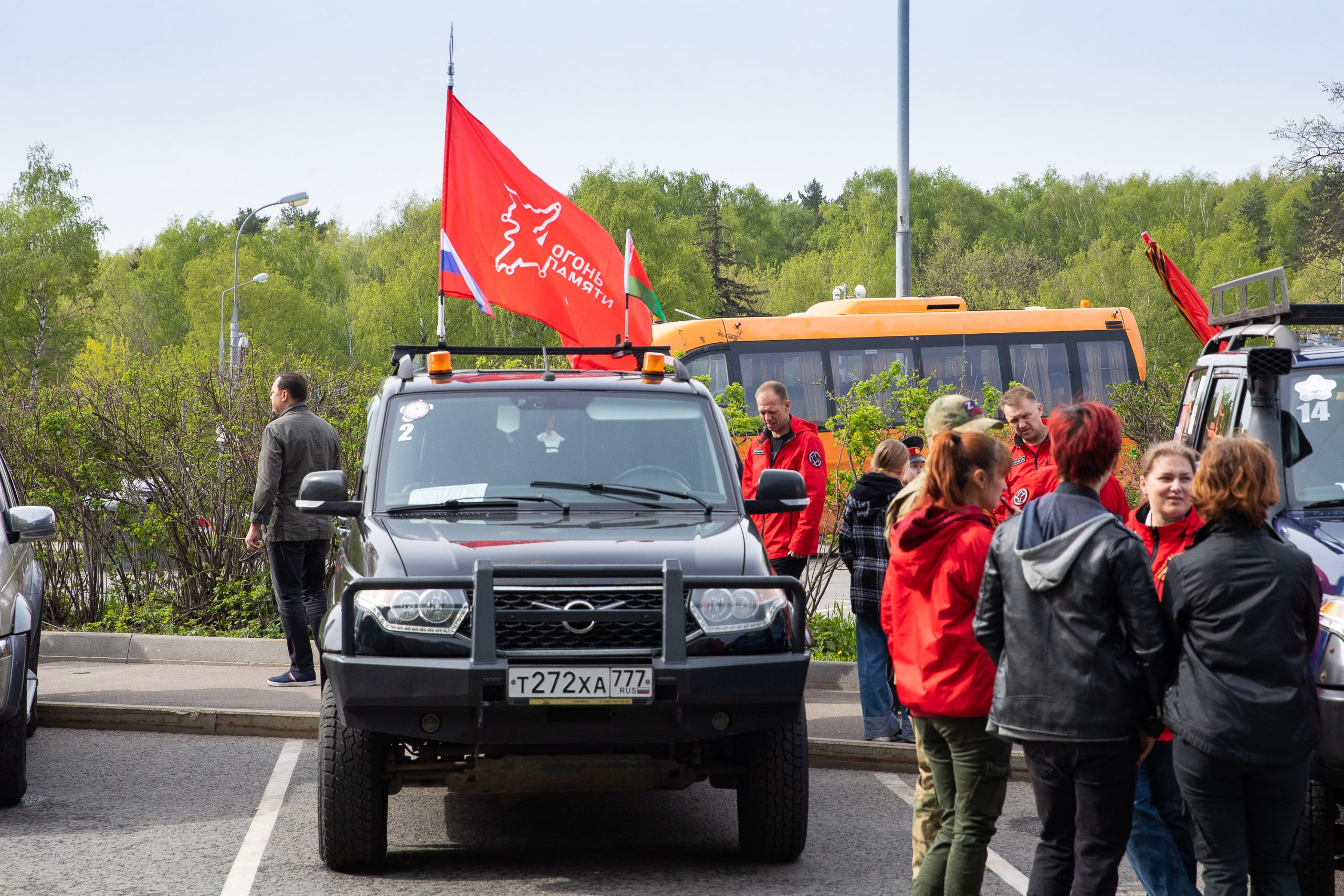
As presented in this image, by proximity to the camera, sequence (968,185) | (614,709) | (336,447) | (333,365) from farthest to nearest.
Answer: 1. (968,185)
2. (333,365)
3. (336,447)
4. (614,709)

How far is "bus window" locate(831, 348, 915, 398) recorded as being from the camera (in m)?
21.0

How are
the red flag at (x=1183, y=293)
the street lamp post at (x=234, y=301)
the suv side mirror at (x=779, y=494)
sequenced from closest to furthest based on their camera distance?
the suv side mirror at (x=779, y=494), the red flag at (x=1183, y=293), the street lamp post at (x=234, y=301)

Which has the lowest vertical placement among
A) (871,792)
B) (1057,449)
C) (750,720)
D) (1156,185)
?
(871,792)

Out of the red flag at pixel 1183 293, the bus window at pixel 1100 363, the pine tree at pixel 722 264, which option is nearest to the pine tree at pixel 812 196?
the pine tree at pixel 722 264

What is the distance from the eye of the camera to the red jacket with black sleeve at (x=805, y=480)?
7.89 m

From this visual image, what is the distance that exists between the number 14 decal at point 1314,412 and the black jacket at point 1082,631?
7.23ft

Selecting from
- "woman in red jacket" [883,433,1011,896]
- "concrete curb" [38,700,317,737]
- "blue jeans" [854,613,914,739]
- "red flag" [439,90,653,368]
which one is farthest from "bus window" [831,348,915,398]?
"woman in red jacket" [883,433,1011,896]

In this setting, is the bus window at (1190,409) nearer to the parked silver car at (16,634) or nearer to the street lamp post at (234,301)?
the parked silver car at (16,634)

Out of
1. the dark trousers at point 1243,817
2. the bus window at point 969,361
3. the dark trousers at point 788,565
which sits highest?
the bus window at point 969,361

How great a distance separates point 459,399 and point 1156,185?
75965 mm

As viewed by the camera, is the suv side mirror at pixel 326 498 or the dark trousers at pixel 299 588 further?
the dark trousers at pixel 299 588

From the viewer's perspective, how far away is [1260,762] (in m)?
3.72

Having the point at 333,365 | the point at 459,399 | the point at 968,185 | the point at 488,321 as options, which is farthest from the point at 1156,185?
the point at 459,399

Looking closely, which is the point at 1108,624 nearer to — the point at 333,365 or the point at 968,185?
the point at 333,365
